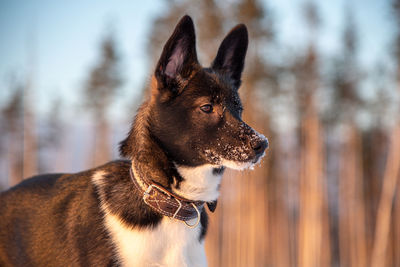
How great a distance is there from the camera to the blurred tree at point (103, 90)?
22.4 meters

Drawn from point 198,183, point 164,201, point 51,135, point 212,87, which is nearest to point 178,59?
point 212,87

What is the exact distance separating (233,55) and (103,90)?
21.2 m

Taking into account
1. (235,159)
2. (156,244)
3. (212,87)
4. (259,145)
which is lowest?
(156,244)

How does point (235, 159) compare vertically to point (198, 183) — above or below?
above

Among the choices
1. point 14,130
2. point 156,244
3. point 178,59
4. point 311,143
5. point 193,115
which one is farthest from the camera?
point 14,130

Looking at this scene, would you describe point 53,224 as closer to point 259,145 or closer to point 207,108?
point 207,108

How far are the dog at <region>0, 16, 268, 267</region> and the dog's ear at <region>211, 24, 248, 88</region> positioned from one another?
39cm

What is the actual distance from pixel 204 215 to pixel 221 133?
2.21ft

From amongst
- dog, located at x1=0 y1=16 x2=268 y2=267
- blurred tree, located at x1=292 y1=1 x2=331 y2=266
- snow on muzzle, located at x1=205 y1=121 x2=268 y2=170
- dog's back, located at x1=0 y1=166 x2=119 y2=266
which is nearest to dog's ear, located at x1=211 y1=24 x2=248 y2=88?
dog, located at x1=0 y1=16 x2=268 y2=267

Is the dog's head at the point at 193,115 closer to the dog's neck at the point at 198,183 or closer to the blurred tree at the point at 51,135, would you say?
the dog's neck at the point at 198,183

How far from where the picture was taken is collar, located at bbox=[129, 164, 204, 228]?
2.27 m

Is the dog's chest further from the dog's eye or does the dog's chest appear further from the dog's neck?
the dog's eye

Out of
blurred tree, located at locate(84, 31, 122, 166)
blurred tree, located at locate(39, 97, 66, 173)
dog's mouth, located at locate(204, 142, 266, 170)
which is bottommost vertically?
blurred tree, located at locate(39, 97, 66, 173)

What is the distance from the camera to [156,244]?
7.25 feet
